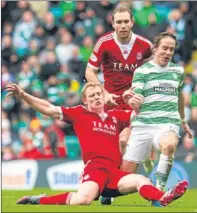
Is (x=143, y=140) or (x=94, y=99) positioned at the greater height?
(x=94, y=99)

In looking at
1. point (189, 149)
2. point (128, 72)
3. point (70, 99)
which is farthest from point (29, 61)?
point (128, 72)

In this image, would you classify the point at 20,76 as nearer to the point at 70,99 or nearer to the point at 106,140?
the point at 70,99

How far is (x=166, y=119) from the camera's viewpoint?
11.4m

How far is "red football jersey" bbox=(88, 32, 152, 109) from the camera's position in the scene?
1244 cm

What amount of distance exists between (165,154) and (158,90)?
825 mm

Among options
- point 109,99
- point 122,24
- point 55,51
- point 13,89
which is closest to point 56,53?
point 55,51

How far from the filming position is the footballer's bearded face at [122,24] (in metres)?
12.0

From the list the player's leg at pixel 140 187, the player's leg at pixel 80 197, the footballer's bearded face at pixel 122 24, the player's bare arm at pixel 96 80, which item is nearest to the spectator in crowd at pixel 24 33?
the player's bare arm at pixel 96 80

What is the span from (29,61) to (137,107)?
1080cm

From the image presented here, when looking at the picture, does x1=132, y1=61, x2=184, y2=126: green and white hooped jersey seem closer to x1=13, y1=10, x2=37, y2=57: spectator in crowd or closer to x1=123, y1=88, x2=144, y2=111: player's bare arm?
x1=123, y1=88, x2=144, y2=111: player's bare arm

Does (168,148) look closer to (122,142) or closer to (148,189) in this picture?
(148,189)

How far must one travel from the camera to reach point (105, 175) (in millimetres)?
10922

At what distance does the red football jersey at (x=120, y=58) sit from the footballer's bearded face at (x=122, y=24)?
0.57 ft

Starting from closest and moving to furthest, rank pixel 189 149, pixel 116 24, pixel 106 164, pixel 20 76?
pixel 106 164 → pixel 116 24 → pixel 189 149 → pixel 20 76
